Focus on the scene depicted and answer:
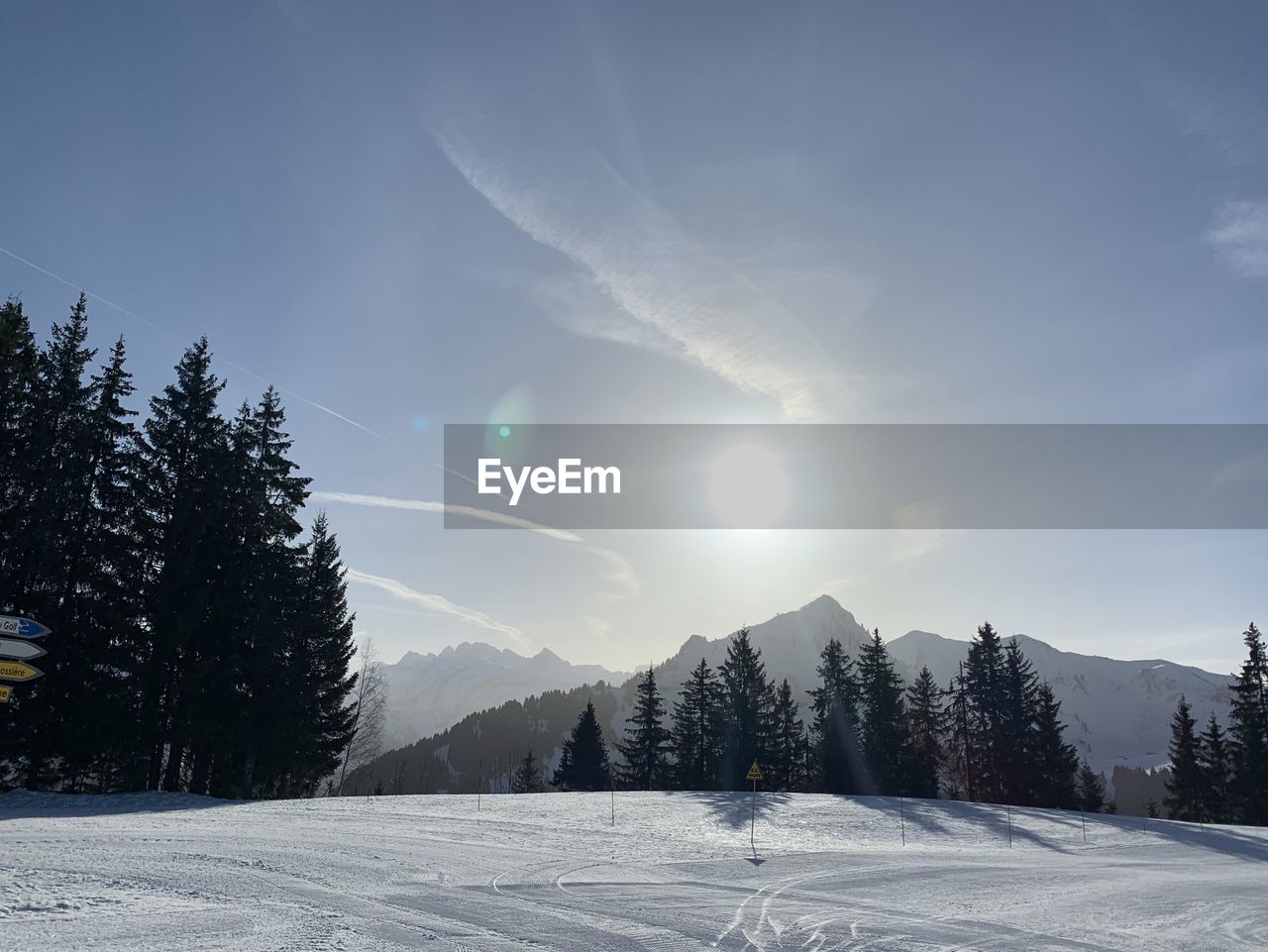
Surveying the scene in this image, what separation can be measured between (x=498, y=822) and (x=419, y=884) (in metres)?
12.4

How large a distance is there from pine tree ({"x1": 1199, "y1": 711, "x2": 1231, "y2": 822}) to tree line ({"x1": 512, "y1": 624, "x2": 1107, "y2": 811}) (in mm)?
7567

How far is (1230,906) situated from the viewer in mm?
17688

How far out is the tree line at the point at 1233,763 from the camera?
55375mm

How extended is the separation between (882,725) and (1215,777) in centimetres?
2721

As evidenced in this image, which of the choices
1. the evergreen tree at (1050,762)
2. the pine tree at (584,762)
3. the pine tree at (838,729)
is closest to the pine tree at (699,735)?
the pine tree at (584,762)

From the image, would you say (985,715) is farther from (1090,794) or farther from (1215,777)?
(1215,777)

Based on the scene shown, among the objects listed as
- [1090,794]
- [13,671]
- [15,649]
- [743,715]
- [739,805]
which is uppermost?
[15,649]

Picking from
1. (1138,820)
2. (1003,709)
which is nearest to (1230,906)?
(1138,820)

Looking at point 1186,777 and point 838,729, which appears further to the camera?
point 1186,777

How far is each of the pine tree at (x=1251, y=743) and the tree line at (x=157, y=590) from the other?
2536 inches

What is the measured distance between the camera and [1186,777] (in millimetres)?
59344

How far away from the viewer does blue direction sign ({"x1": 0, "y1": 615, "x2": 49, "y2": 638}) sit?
11930 mm

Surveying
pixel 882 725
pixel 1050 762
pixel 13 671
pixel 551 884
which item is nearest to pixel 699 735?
pixel 882 725

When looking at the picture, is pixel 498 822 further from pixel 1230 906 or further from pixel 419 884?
pixel 1230 906
